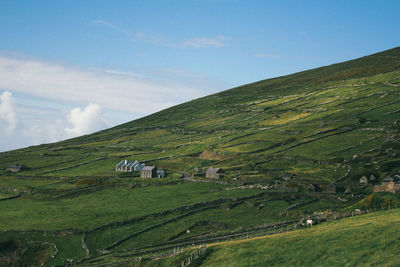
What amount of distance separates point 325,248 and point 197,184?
213ft

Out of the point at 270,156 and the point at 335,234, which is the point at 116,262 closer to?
the point at 335,234

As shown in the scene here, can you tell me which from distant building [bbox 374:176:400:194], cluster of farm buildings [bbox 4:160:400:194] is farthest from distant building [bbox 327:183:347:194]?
distant building [bbox 374:176:400:194]

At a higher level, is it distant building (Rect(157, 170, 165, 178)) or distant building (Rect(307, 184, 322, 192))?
distant building (Rect(157, 170, 165, 178))

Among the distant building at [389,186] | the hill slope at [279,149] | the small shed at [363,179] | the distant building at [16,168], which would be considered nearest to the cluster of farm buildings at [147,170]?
the hill slope at [279,149]

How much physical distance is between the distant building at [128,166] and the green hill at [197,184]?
4.94m

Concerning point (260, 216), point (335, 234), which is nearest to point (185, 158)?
point (260, 216)

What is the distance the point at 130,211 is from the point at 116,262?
28.4 metres

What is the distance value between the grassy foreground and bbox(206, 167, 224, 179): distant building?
61.7 metres

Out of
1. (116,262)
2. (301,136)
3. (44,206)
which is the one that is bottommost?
(116,262)

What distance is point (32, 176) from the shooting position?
134 metres

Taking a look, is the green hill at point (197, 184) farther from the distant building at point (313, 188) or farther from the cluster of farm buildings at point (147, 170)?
the cluster of farm buildings at point (147, 170)

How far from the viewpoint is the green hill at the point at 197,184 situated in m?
72.2

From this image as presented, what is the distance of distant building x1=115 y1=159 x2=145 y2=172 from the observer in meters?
136

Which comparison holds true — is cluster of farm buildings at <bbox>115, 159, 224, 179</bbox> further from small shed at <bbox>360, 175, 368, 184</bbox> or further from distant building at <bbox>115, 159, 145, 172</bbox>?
small shed at <bbox>360, 175, 368, 184</bbox>
